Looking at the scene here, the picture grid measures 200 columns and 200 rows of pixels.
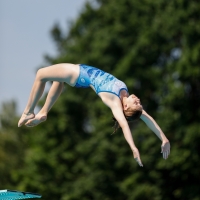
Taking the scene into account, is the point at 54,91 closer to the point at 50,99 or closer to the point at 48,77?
the point at 50,99

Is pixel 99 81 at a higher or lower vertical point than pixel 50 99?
lower

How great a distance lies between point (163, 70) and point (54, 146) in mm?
7529

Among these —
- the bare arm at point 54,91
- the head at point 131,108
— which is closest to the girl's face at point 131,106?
the head at point 131,108

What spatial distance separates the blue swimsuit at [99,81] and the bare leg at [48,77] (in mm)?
118

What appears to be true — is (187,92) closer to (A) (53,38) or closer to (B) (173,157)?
(B) (173,157)

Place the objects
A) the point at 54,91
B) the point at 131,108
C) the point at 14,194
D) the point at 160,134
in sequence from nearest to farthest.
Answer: the point at 131,108, the point at 14,194, the point at 160,134, the point at 54,91

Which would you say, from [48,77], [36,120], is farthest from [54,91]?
[36,120]

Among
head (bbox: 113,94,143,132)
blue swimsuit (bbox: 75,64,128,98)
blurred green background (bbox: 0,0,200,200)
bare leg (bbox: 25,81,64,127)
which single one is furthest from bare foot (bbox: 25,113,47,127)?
blurred green background (bbox: 0,0,200,200)

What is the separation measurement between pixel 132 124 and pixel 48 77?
25.1 meters

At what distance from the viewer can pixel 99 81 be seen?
12445 millimetres

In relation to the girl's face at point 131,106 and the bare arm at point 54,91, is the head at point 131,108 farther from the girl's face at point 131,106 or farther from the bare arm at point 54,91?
the bare arm at point 54,91

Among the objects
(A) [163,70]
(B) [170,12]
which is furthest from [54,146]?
(B) [170,12]

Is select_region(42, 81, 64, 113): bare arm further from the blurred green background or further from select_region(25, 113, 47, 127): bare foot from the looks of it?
the blurred green background

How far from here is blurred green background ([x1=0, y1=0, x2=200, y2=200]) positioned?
1313 inches
